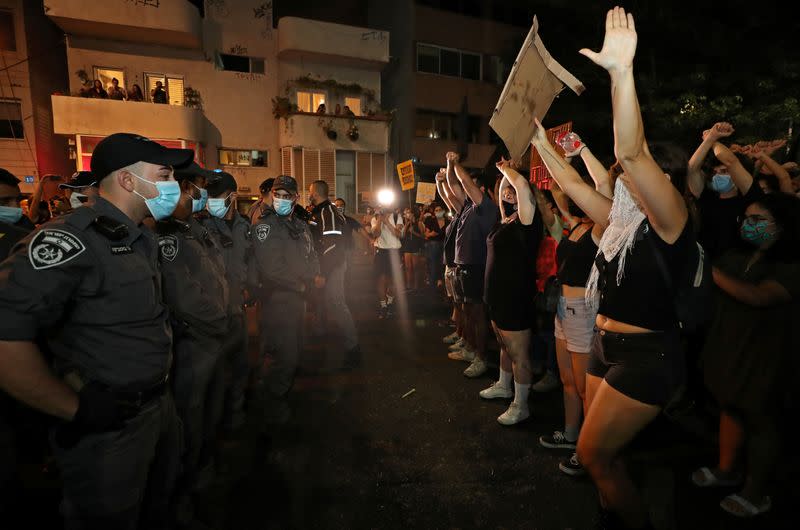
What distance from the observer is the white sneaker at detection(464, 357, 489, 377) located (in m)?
5.23

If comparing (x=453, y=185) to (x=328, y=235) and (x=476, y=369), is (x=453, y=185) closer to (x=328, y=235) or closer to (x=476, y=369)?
(x=328, y=235)

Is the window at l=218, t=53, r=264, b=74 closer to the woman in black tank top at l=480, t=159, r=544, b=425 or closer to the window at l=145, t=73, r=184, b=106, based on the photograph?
the window at l=145, t=73, r=184, b=106

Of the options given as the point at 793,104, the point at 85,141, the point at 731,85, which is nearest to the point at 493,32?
the point at 731,85

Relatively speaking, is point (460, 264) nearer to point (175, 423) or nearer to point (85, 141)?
point (175, 423)

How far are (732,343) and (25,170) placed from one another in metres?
20.6

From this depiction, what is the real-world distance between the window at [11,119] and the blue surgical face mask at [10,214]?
16.0 metres

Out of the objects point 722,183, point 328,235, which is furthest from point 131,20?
point 722,183

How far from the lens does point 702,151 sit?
3.49 metres

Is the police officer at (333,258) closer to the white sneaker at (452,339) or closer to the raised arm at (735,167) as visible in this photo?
the white sneaker at (452,339)

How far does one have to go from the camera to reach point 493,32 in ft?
76.3

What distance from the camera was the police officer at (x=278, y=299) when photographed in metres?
4.20

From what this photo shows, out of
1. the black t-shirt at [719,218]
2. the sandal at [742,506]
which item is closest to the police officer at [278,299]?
the sandal at [742,506]

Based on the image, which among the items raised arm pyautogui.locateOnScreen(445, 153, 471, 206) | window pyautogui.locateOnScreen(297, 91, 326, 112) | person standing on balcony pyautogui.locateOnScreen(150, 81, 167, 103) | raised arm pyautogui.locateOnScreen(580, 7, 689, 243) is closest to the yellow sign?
raised arm pyautogui.locateOnScreen(445, 153, 471, 206)

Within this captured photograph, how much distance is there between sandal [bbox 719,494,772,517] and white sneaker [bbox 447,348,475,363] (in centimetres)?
308
